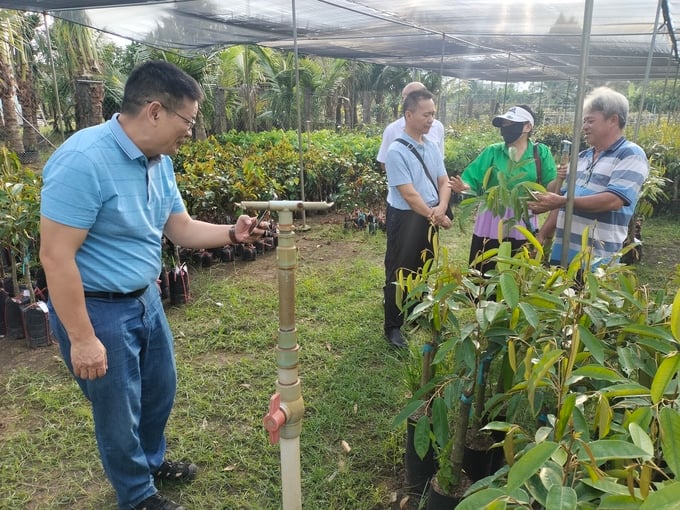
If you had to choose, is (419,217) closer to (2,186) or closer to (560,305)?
(560,305)

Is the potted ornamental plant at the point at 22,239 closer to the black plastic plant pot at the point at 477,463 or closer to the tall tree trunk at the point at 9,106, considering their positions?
the black plastic plant pot at the point at 477,463

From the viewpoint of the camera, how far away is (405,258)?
320 centimetres

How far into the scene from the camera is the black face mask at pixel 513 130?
2.97m

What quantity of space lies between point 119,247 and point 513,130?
2.36m

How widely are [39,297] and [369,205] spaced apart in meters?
4.38

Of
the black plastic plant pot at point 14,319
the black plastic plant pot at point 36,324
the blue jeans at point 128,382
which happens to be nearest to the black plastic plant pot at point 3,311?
the black plastic plant pot at point 14,319

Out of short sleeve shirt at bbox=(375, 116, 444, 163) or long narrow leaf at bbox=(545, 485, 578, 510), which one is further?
short sleeve shirt at bbox=(375, 116, 444, 163)

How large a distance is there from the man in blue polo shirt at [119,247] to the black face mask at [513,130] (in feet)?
6.27

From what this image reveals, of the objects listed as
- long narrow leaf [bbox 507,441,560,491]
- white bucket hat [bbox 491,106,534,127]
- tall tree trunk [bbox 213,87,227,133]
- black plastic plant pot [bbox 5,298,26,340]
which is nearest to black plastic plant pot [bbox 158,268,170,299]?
black plastic plant pot [bbox 5,298,26,340]

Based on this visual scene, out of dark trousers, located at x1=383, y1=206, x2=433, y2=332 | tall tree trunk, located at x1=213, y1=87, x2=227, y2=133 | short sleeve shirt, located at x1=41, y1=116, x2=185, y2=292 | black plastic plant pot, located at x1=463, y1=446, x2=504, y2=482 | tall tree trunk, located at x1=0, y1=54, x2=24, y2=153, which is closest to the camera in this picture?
short sleeve shirt, located at x1=41, y1=116, x2=185, y2=292

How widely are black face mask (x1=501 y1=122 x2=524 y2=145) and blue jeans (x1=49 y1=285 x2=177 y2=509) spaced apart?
2.23 metres

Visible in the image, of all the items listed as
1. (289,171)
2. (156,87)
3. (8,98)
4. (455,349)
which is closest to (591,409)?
(455,349)

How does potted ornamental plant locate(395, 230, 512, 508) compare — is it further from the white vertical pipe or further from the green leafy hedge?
the green leafy hedge

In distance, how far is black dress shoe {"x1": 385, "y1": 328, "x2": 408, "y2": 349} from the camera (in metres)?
3.33
